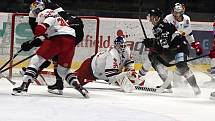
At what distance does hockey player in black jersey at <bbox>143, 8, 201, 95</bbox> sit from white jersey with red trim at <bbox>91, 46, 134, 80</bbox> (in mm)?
421

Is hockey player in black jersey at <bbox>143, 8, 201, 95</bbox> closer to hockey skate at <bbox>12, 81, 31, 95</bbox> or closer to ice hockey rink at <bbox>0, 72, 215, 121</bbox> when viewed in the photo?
ice hockey rink at <bbox>0, 72, 215, 121</bbox>

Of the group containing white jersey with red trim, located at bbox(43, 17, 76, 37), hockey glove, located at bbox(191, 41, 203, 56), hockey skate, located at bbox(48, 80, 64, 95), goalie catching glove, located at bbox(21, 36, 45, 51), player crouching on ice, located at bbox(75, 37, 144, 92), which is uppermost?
white jersey with red trim, located at bbox(43, 17, 76, 37)

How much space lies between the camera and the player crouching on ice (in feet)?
17.5

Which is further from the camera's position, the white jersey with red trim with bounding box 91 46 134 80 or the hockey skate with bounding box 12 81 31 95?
the white jersey with red trim with bounding box 91 46 134 80

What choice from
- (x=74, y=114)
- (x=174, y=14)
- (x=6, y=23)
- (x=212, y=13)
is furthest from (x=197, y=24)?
(x=74, y=114)

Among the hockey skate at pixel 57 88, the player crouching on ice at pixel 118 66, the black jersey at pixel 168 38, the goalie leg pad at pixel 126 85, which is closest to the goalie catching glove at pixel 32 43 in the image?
the hockey skate at pixel 57 88

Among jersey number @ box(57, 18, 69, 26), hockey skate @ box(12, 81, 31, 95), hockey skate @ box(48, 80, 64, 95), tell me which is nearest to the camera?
hockey skate @ box(12, 81, 31, 95)

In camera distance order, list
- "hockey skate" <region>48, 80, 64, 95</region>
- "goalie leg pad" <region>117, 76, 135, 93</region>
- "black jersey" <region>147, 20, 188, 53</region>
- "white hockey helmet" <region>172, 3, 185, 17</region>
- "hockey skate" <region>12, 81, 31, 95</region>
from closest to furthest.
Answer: "hockey skate" <region>12, 81, 31, 95</region> → "hockey skate" <region>48, 80, 64, 95</region> → "goalie leg pad" <region>117, 76, 135, 93</region> → "black jersey" <region>147, 20, 188, 53</region> → "white hockey helmet" <region>172, 3, 185, 17</region>

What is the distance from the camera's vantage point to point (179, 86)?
604cm

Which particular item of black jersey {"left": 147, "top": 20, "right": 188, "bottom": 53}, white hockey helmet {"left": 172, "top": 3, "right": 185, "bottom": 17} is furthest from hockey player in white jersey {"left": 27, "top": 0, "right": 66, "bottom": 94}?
white hockey helmet {"left": 172, "top": 3, "right": 185, "bottom": 17}

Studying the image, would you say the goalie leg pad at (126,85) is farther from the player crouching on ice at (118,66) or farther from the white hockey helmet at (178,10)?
the white hockey helmet at (178,10)

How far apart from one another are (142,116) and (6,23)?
3632mm

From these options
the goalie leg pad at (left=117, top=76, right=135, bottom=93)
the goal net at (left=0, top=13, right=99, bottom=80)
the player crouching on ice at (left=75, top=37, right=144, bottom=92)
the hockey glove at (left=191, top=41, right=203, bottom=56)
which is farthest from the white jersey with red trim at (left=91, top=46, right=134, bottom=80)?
the goal net at (left=0, top=13, right=99, bottom=80)

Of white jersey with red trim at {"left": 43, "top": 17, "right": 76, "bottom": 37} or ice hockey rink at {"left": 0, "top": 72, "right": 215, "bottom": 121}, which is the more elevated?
white jersey with red trim at {"left": 43, "top": 17, "right": 76, "bottom": 37}
